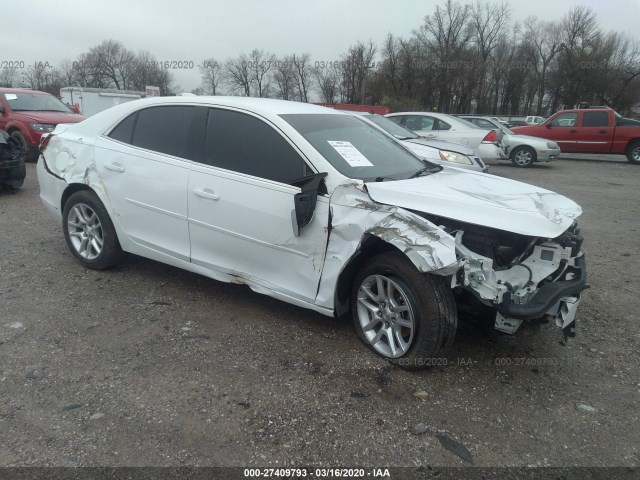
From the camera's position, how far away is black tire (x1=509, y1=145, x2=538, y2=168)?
15.1m

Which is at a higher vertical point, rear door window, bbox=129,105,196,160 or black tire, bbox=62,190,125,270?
rear door window, bbox=129,105,196,160

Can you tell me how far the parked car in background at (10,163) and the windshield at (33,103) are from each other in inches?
178

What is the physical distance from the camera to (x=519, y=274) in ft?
9.74

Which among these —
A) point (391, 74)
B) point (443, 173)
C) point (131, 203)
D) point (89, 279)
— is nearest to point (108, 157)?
point (131, 203)

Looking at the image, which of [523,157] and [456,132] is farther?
[523,157]

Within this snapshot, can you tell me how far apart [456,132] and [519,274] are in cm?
997

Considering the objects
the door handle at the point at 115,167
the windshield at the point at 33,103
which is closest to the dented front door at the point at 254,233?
the door handle at the point at 115,167

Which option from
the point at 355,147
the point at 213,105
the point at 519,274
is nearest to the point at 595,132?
the point at 355,147

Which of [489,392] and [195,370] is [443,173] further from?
[195,370]

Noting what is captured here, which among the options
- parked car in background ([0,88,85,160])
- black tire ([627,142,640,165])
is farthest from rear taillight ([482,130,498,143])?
parked car in background ([0,88,85,160])

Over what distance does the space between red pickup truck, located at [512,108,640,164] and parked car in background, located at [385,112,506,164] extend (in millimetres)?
5852

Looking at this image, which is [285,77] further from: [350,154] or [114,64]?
[350,154]

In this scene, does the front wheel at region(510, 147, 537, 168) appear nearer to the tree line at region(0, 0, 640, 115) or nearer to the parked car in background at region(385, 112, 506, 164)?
the parked car in background at region(385, 112, 506, 164)

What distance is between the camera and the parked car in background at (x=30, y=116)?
36.3ft
